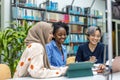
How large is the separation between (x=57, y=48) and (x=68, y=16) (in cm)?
397

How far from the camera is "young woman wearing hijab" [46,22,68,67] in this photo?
93.8 inches

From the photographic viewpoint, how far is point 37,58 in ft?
5.51

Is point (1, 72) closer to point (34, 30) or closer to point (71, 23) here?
point (34, 30)

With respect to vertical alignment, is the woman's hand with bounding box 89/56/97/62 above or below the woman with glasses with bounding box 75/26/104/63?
below

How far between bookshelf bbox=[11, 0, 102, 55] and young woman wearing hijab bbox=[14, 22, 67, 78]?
3.50 meters

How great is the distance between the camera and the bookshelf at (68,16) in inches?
212

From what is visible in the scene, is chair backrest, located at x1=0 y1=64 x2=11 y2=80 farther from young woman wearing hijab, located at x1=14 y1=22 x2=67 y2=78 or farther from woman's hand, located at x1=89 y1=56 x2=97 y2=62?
woman's hand, located at x1=89 y1=56 x2=97 y2=62

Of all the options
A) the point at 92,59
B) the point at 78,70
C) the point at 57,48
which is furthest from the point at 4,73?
the point at 92,59

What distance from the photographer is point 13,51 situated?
3.60 m

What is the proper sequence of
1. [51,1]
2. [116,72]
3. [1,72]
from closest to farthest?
[116,72], [1,72], [51,1]

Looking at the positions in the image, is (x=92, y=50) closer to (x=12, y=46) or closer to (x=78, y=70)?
(x=78, y=70)

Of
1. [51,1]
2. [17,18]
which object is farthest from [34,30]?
[51,1]

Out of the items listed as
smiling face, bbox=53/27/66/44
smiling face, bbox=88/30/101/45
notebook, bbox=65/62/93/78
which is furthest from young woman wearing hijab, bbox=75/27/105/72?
notebook, bbox=65/62/93/78

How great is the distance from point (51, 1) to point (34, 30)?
4.25m
